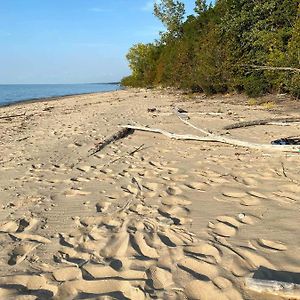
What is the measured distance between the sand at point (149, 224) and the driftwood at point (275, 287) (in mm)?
25

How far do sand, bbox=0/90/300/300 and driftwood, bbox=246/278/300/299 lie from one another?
3 centimetres

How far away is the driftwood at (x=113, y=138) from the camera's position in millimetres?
7691

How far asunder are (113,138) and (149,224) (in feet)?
16.9

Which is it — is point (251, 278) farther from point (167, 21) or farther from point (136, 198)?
point (167, 21)

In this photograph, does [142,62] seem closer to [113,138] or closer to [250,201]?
[113,138]

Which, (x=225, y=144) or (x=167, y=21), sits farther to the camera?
(x=167, y=21)

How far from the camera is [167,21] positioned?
46.5 metres

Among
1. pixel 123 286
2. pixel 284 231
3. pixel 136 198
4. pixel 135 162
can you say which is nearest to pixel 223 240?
pixel 284 231

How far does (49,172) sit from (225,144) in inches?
148

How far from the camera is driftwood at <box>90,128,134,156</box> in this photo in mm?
7691

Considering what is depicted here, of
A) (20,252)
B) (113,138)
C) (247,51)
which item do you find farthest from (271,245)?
(247,51)

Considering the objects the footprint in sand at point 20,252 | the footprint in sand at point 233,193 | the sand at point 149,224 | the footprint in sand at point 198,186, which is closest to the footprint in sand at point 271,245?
the sand at point 149,224

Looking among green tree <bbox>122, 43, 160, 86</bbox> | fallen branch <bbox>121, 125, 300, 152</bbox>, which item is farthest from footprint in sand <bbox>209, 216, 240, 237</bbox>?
green tree <bbox>122, 43, 160, 86</bbox>

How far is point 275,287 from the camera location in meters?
2.45
